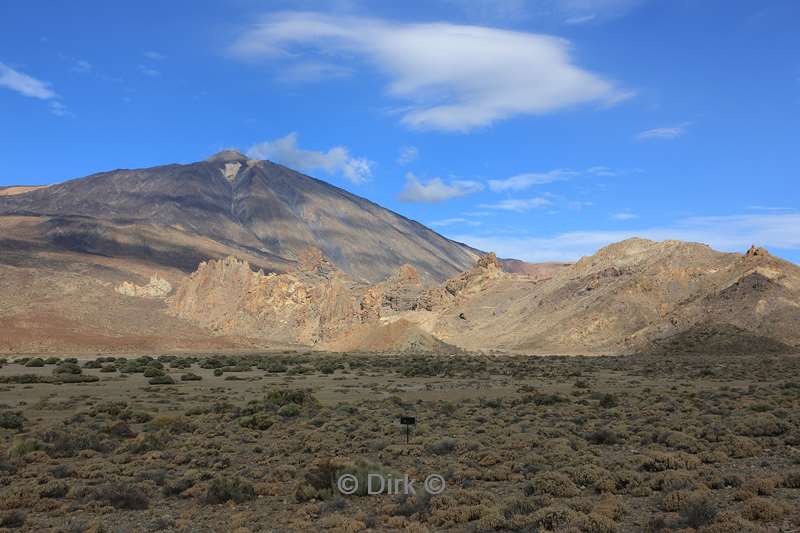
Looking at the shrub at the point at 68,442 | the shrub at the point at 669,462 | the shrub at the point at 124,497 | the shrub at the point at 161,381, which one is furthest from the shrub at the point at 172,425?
the shrub at the point at 161,381

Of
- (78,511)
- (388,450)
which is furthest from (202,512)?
(388,450)

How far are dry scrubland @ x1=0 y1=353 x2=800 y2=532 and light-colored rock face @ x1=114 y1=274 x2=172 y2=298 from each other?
381ft

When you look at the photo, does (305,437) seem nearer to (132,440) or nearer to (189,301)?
(132,440)

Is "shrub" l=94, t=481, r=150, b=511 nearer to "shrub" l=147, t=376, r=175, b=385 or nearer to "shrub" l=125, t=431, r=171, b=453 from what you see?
A: "shrub" l=125, t=431, r=171, b=453

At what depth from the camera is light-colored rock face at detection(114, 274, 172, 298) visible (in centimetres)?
14500

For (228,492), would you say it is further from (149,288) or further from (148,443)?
(149,288)

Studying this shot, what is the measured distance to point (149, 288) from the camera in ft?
506

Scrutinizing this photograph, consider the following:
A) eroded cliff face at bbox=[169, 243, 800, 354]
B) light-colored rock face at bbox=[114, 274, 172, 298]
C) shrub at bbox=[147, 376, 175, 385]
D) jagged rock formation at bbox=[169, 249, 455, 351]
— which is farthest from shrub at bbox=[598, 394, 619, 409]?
light-colored rock face at bbox=[114, 274, 172, 298]

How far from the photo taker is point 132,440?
2041 cm

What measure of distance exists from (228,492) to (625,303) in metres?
84.0

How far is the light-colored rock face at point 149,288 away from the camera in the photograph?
476 feet

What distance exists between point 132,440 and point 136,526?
874cm

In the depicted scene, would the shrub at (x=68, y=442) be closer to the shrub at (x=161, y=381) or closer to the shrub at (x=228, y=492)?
the shrub at (x=228, y=492)

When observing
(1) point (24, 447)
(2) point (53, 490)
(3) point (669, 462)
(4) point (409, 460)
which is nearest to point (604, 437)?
(3) point (669, 462)
